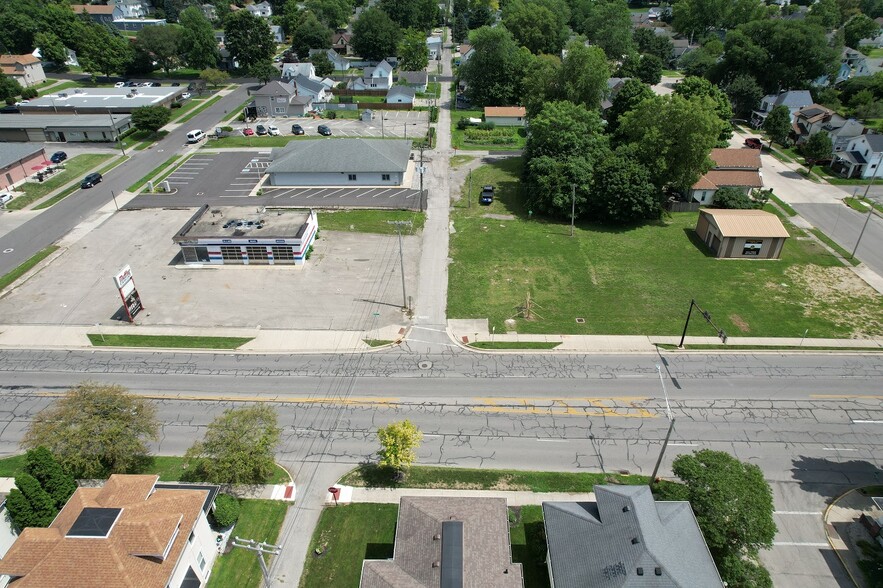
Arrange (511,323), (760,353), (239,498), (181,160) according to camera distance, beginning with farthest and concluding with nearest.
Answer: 1. (181,160)
2. (511,323)
3. (760,353)
4. (239,498)

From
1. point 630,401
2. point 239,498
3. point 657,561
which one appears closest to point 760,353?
point 630,401

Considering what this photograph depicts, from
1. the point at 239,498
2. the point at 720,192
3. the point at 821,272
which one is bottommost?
the point at 239,498

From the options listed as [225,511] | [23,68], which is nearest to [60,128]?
[23,68]

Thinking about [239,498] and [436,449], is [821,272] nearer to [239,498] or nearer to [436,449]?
[436,449]

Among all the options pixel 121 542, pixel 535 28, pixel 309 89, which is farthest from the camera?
pixel 535 28

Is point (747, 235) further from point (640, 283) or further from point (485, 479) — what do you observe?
point (485, 479)

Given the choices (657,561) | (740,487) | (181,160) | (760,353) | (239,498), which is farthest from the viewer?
(181,160)

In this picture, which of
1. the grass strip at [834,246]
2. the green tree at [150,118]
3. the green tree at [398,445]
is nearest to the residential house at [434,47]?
the green tree at [150,118]

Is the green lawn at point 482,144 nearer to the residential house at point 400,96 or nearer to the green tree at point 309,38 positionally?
the residential house at point 400,96
